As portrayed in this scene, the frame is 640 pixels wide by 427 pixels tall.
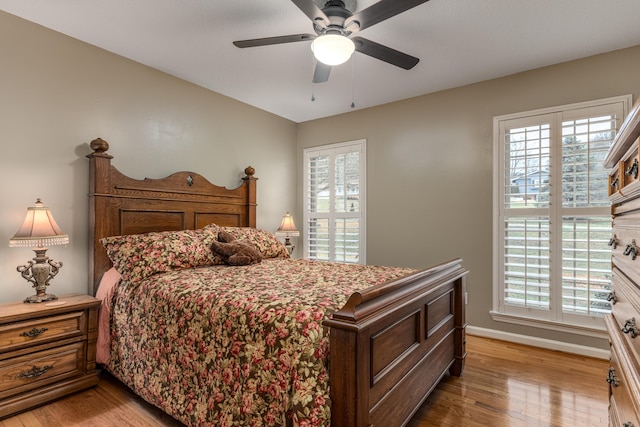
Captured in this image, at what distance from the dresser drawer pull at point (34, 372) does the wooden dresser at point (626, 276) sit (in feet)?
9.63

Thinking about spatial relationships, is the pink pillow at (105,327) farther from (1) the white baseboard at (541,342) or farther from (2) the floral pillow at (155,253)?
(1) the white baseboard at (541,342)

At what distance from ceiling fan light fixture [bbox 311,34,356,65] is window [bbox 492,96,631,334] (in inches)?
83.9

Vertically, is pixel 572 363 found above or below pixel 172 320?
below

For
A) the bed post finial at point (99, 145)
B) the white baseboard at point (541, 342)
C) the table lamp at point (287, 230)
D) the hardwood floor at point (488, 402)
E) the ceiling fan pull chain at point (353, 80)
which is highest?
the ceiling fan pull chain at point (353, 80)

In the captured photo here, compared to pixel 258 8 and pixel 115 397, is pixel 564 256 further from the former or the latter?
pixel 115 397

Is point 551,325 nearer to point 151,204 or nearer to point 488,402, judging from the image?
point 488,402

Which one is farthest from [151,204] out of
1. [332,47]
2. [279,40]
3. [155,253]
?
[332,47]

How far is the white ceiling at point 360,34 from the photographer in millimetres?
2277

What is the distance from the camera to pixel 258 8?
2.28 metres

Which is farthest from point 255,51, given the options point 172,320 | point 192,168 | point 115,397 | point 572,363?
point 572,363

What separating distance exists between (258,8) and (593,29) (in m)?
2.46

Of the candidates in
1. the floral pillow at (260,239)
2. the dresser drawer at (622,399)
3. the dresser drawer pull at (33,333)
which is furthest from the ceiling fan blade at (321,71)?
the dresser drawer pull at (33,333)

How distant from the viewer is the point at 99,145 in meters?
2.68

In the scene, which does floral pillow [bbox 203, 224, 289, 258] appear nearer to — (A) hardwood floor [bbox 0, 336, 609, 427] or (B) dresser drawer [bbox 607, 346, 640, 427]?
(A) hardwood floor [bbox 0, 336, 609, 427]
